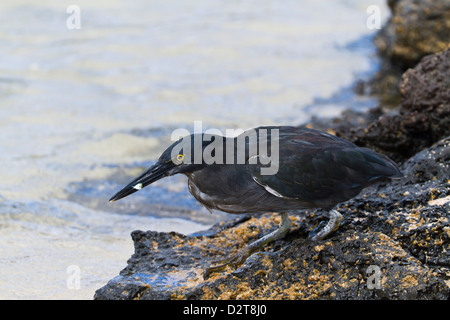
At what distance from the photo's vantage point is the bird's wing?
4.00 metres

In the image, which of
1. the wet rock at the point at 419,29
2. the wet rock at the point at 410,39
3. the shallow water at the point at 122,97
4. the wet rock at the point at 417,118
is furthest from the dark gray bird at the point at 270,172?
the wet rock at the point at 419,29

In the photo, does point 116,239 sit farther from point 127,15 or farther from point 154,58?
point 127,15

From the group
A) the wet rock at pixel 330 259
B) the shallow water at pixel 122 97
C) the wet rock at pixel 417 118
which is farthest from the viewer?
the shallow water at pixel 122 97

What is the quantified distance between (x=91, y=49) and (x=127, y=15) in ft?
7.95

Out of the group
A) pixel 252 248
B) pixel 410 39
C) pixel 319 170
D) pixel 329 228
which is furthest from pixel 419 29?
pixel 252 248

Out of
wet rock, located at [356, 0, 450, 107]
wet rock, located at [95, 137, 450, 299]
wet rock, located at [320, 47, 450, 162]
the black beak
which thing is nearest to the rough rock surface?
wet rock, located at [95, 137, 450, 299]

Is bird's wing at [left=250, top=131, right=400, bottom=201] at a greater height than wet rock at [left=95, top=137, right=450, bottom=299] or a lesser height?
greater

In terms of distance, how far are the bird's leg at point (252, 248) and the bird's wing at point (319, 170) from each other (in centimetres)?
27

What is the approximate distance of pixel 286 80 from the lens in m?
10.9

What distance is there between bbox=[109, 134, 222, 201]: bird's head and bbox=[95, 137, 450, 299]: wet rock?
493mm

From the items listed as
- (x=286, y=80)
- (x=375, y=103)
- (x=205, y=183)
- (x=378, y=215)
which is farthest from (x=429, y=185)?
(x=286, y=80)

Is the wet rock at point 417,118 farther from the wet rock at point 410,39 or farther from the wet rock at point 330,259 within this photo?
the wet rock at point 410,39

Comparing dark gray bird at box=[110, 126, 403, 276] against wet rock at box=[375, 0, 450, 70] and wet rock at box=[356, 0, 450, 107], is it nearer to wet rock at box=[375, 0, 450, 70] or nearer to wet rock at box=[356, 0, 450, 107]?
wet rock at box=[356, 0, 450, 107]

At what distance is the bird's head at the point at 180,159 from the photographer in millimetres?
4034
